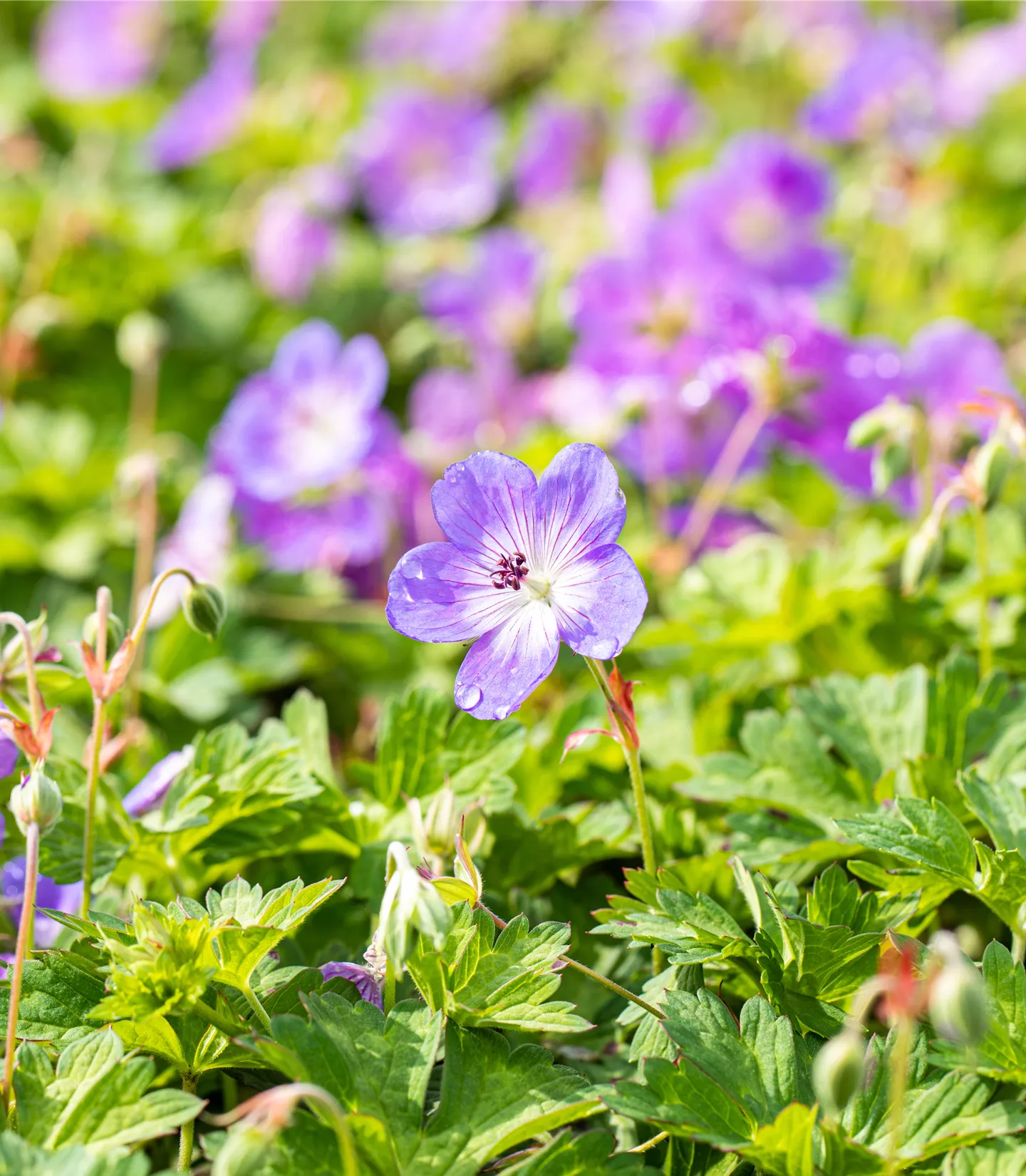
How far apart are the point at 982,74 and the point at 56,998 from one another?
3.44 m

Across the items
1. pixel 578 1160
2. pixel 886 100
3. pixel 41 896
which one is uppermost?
pixel 886 100

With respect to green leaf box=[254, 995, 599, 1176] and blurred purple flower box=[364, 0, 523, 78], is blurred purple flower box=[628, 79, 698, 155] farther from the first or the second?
green leaf box=[254, 995, 599, 1176]

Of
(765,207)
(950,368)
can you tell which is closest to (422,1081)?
(950,368)

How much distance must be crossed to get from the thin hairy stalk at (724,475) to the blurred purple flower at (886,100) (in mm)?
1278

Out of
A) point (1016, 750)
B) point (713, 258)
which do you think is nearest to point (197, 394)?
point (713, 258)

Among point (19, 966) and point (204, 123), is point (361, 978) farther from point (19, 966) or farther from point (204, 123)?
point (204, 123)

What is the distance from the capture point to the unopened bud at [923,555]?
60.9 inches

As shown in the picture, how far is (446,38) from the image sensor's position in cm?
396

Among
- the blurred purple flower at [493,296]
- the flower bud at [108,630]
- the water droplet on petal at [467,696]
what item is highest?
the water droplet on petal at [467,696]

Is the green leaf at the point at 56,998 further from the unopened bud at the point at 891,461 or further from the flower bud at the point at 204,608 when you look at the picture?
the unopened bud at the point at 891,461

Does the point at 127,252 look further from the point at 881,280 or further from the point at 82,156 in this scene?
the point at 881,280

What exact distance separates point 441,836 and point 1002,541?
1096 millimetres

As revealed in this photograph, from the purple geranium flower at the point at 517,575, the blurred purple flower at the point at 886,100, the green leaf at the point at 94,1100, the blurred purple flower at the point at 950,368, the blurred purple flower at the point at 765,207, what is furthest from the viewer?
the blurred purple flower at the point at 886,100

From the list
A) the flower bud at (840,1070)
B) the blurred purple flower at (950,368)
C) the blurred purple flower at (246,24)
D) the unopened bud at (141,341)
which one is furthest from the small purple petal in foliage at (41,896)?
the blurred purple flower at (246,24)
